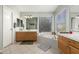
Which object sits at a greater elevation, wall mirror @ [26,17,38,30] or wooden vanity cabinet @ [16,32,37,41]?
wall mirror @ [26,17,38,30]

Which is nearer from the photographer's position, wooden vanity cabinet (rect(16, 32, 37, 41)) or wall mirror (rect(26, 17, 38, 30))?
wooden vanity cabinet (rect(16, 32, 37, 41))

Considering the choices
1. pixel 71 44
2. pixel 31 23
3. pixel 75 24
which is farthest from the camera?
pixel 31 23

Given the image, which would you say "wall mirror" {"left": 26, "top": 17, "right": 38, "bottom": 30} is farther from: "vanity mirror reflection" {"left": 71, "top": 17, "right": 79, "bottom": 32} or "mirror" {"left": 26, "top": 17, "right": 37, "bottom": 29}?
"vanity mirror reflection" {"left": 71, "top": 17, "right": 79, "bottom": 32}

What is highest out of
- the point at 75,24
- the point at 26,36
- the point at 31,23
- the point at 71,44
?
the point at 31,23

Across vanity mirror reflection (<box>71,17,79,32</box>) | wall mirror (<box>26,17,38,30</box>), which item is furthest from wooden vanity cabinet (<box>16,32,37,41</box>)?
vanity mirror reflection (<box>71,17,79,32</box>)

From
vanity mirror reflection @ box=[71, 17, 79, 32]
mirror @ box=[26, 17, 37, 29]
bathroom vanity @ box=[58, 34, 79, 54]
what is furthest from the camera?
mirror @ box=[26, 17, 37, 29]

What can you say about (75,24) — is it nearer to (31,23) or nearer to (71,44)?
(71,44)

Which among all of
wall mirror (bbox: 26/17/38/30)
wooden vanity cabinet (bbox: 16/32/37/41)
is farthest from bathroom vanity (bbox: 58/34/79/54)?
wall mirror (bbox: 26/17/38/30)

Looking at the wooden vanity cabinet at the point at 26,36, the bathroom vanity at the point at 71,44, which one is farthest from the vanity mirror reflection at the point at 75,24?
the wooden vanity cabinet at the point at 26,36

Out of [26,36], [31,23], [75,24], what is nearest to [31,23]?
[31,23]

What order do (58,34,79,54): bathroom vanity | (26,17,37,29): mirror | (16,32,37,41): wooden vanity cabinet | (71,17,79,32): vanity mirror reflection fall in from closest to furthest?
(58,34,79,54): bathroom vanity → (71,17,79,32): vanity mirror reflection → (16,32,37,41): wooden vanity cabinet → (26,17,37,29): mirror

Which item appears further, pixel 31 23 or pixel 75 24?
pixel 31 23
